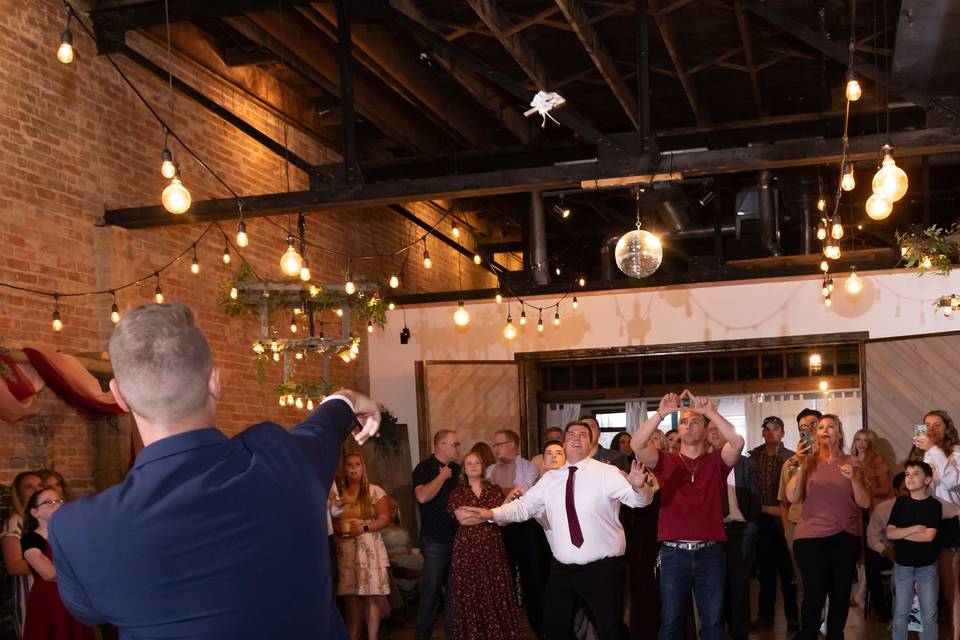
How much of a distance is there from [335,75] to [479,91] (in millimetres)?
1362

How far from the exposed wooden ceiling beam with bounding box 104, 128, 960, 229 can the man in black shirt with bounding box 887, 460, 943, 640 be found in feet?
7.10

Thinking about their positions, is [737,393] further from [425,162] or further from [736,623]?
[736,623]

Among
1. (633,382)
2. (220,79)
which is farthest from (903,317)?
(220,79)

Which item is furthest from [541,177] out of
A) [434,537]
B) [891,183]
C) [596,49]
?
[891,183]

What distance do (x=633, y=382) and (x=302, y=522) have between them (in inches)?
508

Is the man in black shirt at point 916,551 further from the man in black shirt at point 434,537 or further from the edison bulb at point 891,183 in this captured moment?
the man in black shirt at point 434,537

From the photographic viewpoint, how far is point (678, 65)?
995 cm

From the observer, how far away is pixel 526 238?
13242mm

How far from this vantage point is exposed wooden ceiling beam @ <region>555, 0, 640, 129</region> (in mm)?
8508

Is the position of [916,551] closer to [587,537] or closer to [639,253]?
[587,537]

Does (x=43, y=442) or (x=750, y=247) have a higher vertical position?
(x=750, y=247)

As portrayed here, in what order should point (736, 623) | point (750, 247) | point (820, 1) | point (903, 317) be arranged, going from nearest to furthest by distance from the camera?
point (736, 623) < point (820, 1) < point (903, 317) < point (750, 247)

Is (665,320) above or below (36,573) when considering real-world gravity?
above

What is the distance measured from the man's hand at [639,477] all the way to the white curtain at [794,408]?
8294mm
